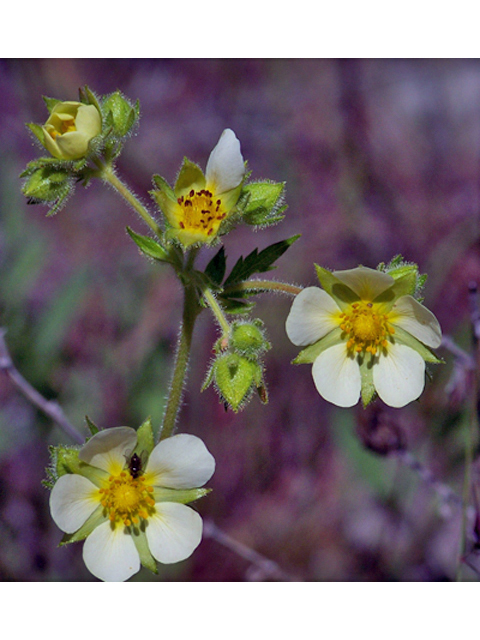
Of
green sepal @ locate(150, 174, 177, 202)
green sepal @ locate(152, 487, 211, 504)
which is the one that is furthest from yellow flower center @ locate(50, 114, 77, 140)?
green sepal @ locate(152, 487, 211, 504)

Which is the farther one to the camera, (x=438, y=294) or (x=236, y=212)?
(x=438, y=294)

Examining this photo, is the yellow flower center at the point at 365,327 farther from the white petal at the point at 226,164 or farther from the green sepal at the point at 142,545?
the green sepal at the point at 142,545

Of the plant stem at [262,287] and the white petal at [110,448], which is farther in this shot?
the plant stem at [262,287]

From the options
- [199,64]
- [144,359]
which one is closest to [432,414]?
[144,359]

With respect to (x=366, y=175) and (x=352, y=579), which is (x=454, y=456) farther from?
(x=366, y=175)

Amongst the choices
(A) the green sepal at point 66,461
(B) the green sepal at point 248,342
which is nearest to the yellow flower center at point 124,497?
(A) the green sepal at point 66,461

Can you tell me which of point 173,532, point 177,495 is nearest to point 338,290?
point 177,495

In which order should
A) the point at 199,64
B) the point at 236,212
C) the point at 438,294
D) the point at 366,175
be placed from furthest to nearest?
1. the point at 199,64
2. the point at 366,175
3. the point at 438,294
4. the point at 236,212

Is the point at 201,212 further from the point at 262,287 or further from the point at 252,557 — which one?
the point at 252,557
